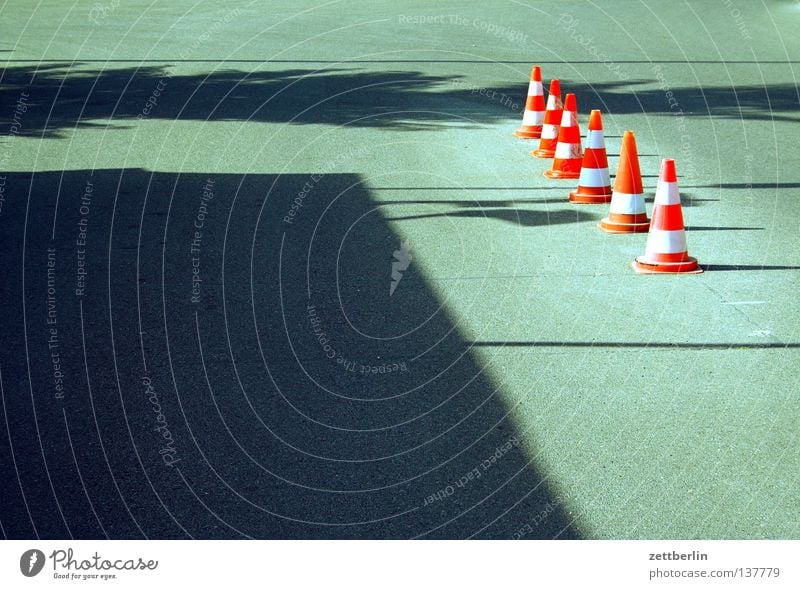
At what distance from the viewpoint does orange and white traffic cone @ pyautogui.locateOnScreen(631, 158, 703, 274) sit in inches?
318

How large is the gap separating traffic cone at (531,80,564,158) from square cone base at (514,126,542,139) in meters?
0.74

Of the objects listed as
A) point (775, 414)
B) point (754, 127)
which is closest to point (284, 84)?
point (754, 127)

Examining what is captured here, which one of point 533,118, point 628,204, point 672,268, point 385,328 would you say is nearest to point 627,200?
point 628,204

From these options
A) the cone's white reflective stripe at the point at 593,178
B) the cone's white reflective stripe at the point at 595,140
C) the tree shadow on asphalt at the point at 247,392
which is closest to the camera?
the tree shadow on asphalt at the point at 247,392

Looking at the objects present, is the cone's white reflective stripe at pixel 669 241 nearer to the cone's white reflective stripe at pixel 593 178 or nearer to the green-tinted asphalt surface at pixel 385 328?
the green-tinted asphalt surface at pixel 385 328

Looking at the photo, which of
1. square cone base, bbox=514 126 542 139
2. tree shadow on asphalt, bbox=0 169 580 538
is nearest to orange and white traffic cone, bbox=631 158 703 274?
tree shadow on asphalt, bbox=0 169 580 538

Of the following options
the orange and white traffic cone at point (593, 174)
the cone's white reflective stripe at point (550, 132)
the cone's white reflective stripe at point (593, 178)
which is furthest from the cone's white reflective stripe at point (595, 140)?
the cone's white reflective stripe at point (550, 132)

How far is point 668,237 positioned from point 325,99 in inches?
330

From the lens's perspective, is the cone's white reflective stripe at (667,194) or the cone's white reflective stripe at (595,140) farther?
the cone's white reflective stripe at (595,140)

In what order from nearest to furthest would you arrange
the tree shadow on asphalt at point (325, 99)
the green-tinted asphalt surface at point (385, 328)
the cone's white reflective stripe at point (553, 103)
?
the green-tinted asphalt surface at point (385, 328) < the cone's white reflective stripe at point (553, 103) < the tree shadow on asphalt at point (325, 99)

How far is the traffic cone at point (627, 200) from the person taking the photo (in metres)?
8.98

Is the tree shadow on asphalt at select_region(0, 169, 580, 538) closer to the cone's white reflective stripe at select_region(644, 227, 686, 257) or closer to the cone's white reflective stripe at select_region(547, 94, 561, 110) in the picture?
the cone's white reflective stripe at select_region(644, 227, 686, 257)

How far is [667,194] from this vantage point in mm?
8109

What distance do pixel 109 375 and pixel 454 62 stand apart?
1375cm
